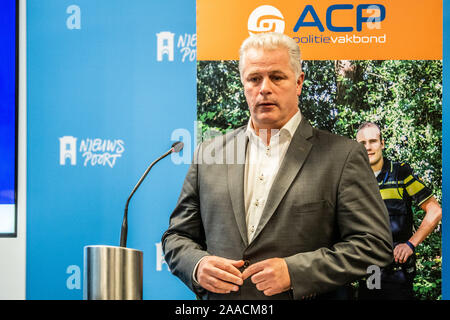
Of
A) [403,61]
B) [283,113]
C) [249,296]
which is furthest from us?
[403,61]

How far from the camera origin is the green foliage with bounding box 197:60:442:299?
8.07ft

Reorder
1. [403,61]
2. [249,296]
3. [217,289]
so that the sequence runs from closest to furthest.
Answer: [217,289] → [249,296] → [403,61]

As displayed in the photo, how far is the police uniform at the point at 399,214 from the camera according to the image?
240cm

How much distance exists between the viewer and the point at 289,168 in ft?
6.56

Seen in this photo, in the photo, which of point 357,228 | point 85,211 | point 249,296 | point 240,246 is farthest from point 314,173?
point 85,211

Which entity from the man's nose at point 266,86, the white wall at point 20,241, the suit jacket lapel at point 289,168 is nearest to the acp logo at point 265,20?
the man's nose at point 266,86

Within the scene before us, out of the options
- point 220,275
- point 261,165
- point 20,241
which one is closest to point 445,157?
point 261,165

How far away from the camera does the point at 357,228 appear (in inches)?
74.0

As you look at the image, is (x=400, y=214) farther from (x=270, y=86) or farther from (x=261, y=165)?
(x=270, y=86)

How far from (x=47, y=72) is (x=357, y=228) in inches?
74.5

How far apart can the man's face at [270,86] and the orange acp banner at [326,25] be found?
454 mm

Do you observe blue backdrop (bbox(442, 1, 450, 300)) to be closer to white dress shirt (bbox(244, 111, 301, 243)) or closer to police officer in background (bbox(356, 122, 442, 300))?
police officer in background (bbox(356, 122, 442, 300))

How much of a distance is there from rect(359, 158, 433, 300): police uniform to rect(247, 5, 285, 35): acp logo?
0.96m

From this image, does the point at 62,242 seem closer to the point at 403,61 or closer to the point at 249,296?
the point at 249,296
